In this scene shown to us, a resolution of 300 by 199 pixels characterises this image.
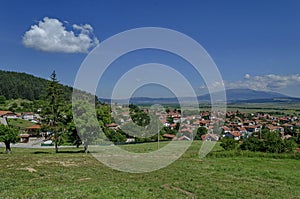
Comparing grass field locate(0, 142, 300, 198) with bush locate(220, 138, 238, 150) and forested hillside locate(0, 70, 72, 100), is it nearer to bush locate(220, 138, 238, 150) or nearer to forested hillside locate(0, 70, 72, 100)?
bush locate(220, 138, 238, 150)

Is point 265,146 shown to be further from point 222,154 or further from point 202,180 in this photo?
point 202,180

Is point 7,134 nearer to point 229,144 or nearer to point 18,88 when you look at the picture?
point 229,144

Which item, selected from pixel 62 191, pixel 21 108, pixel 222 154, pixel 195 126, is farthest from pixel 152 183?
pixel 21 108

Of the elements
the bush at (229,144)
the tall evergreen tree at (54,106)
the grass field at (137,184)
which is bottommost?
the bush at (229,144)

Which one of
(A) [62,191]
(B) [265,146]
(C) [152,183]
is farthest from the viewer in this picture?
(B) [265,146]

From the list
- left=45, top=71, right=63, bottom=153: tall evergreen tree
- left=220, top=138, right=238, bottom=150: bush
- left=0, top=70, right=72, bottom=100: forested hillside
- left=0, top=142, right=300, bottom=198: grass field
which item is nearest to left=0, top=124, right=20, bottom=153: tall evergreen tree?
left=45, top=71, right=63, bottom=153: tall evergreen tree

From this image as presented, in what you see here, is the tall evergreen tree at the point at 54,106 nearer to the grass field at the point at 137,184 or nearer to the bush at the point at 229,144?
the grass field at the point at 137,184

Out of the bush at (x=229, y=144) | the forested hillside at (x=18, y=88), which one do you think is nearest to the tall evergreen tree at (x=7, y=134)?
the bush at (x=229, y=144)

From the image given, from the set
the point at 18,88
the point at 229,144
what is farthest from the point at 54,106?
the point at 18,88

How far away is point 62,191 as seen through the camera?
11258 mm

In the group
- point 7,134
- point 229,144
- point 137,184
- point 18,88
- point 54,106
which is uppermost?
point 18,88

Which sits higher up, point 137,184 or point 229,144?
point 137,184

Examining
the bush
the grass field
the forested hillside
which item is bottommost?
the bush

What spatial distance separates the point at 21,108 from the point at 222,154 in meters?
140
